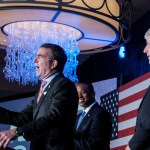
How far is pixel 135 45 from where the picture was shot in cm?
528

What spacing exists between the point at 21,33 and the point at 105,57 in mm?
2602

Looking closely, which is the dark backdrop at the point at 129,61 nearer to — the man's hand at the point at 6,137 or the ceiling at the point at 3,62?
the ceiling at the point at 3,62

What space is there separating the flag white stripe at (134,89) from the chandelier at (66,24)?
74cm

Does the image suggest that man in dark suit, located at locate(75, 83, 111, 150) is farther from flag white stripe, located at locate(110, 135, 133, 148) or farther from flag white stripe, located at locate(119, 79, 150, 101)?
flag white stripe, located at locate(110, 135, 133, 148)

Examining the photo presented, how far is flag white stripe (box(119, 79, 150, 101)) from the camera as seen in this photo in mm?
4486

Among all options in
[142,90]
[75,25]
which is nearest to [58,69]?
[75,25]

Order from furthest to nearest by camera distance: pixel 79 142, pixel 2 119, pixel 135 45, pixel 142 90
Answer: pixel 135 45 < pixel 142 90 < pixel 79 142 < pixel 2 119

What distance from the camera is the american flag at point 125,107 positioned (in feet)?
15.1

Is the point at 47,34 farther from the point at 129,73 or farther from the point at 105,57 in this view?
the point at 105,57

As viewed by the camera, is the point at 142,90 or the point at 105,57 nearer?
the point at 142,90

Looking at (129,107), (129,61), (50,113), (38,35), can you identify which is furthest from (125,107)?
(50,113)

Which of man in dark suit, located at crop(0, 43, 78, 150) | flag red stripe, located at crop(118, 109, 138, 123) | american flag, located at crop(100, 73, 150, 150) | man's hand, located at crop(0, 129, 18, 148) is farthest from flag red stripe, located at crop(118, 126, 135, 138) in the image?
man's hand, located at crop(0, 129, 18, 148)

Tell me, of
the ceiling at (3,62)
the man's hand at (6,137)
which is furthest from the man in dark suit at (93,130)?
the ceiling at (3,62)

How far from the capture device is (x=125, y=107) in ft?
16.1
